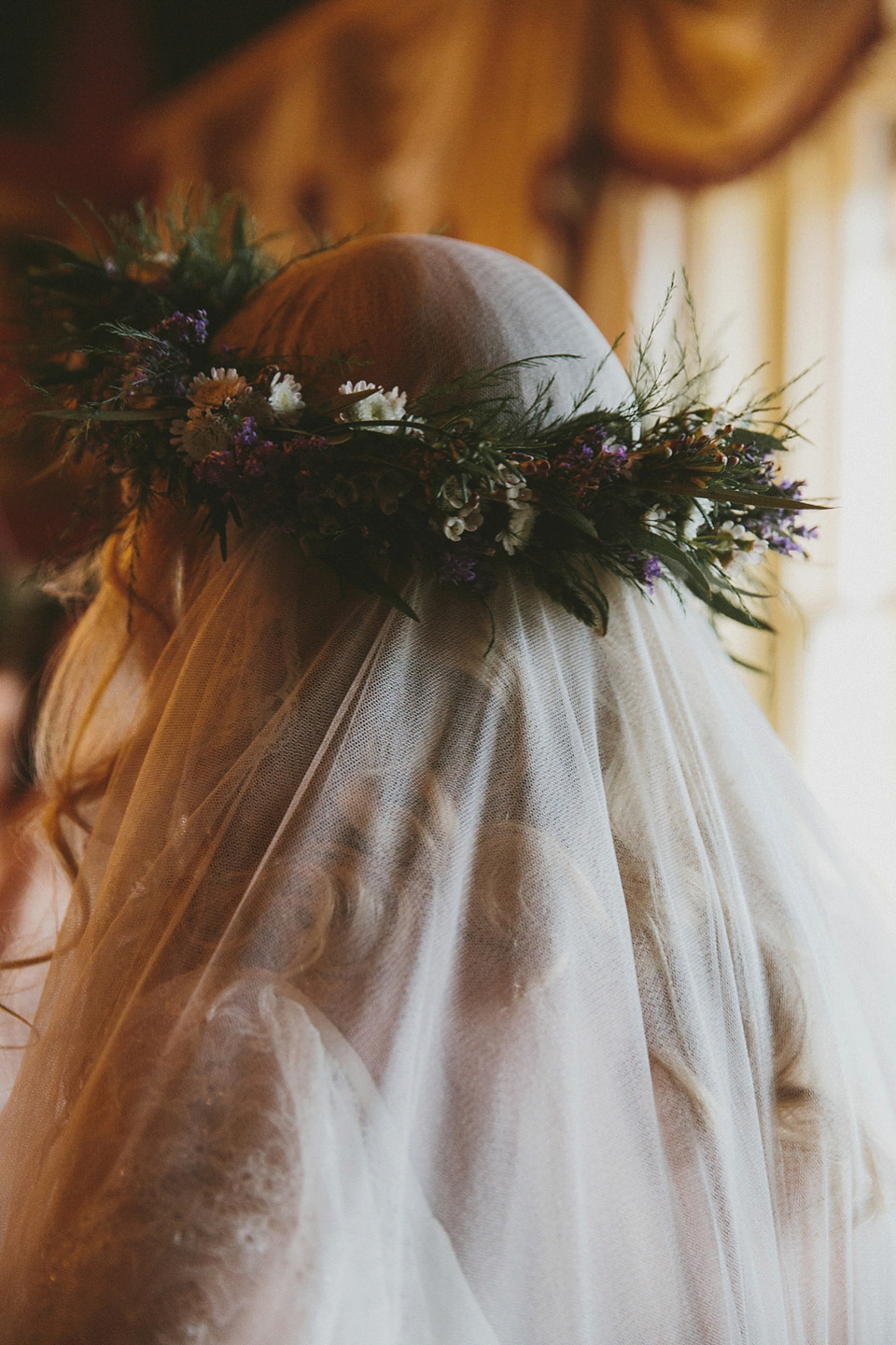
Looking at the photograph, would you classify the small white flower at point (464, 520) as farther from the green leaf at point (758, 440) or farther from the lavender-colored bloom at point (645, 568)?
the green leaf at point (758, 440)

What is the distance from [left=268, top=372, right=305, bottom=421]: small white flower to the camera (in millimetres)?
799

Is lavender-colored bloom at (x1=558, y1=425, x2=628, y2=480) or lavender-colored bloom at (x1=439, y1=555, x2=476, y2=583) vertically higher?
lavender-colored bloom at (x1=558, y1=425, x2=628, y2=480)

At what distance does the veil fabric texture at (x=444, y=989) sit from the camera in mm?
606

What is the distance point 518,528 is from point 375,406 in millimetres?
150

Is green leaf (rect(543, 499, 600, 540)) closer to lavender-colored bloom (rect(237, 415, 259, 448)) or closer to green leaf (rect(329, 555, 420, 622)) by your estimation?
green leaf (rect(329, 555, 420, 622))

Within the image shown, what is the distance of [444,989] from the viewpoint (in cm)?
69

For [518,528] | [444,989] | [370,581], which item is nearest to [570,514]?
[518,528]

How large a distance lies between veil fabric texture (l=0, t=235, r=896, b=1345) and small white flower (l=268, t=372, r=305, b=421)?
2.9 inches

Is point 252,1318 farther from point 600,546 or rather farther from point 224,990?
point 600,546

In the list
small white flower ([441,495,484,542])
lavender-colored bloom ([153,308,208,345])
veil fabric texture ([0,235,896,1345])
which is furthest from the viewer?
lavender-colored bloom ([153,308,208,345])

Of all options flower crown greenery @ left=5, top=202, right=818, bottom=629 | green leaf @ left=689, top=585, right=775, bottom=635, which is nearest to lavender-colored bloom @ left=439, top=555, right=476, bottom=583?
flower crown greenery @ left=5, top=202, right=818, bottom=629

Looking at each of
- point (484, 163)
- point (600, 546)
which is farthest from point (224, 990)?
point (484, 163)

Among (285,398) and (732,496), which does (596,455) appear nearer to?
(732,496)

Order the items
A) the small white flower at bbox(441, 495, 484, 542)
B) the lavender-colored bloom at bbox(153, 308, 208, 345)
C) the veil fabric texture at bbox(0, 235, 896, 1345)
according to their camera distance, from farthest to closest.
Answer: the lavender-colored bloom at bbox(153, 308, 208, 345) → the small white flower at bbox(441, 495, 484, 542) → the veil fabric texture at bbox(0, 235, 896, 1345)
